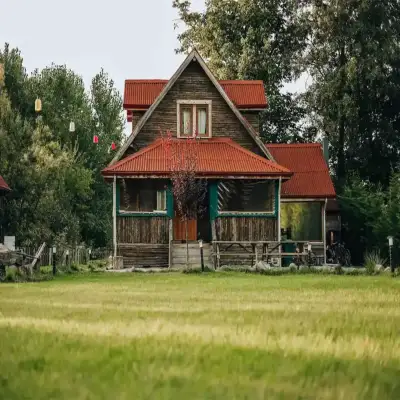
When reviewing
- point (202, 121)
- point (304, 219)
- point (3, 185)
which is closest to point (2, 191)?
point (3, 185)

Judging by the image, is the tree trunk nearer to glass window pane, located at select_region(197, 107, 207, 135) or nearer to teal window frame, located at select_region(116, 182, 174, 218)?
glass window pane, located at select_region(197, 107, 207, 135)

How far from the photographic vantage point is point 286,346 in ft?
22.0

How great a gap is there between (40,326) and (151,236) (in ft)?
89.4

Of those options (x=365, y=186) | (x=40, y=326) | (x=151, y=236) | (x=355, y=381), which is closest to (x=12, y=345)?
(x=40, y=326)

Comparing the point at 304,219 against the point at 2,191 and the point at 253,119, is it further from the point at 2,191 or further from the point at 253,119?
the point at 2,191

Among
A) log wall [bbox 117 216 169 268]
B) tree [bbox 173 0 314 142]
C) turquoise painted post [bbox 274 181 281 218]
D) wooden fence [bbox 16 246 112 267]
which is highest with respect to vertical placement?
tree [bbox 173 0 314 142]

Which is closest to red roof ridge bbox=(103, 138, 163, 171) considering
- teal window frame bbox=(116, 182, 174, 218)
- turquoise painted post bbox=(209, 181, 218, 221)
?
teal window frame bbox=(116, 182, 174, 218)

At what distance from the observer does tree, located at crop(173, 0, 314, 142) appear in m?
49.0

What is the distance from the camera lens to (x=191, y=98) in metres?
38.2

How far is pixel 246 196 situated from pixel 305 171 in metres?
5.31

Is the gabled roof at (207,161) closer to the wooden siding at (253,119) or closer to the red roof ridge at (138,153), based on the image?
the red roof ridge at (138,153)

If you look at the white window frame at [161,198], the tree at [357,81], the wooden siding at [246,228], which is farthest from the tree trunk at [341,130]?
the white window frame at [161,198]

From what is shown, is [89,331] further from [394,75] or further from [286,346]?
[394,75]

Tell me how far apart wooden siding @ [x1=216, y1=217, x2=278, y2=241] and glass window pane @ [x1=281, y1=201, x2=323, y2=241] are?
426cm
